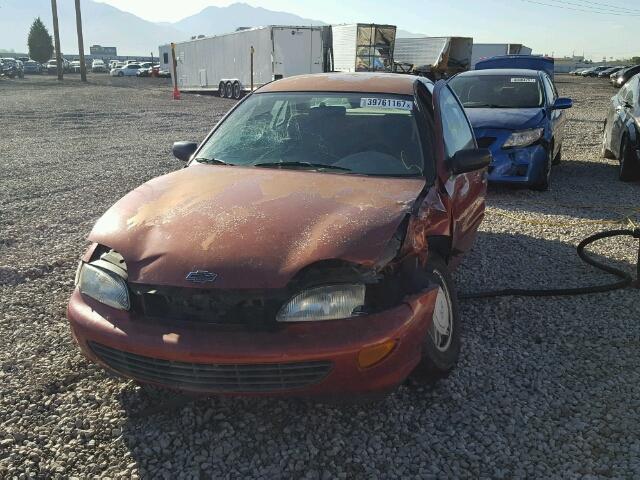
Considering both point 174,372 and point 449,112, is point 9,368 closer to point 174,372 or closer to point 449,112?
point 174,372

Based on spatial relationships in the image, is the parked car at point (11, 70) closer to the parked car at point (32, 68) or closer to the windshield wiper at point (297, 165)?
the parked car at point (32, 68)

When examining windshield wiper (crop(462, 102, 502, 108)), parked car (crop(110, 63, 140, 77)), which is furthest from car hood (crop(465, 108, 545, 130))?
parked car (crop(110, 63, 140, 77))

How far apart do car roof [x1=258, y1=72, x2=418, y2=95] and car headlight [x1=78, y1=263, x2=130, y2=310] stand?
2107 millimetres

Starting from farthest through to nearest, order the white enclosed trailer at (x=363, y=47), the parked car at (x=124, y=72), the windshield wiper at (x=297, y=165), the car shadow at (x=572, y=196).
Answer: the parked car at (x=124, y=72), the white enclosed trailer at (x=363, y=47), the car shadow at (x=572, y=196), the windshield wiper at (x=297, y=165)

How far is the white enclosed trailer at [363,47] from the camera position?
2656 centimetres

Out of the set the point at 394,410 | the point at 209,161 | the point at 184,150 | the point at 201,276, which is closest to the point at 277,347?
the point at 201,276

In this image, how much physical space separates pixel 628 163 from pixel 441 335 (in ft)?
23.4

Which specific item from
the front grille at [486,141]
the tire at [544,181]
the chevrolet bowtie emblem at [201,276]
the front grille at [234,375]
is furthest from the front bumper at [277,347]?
the tire at [544,181]

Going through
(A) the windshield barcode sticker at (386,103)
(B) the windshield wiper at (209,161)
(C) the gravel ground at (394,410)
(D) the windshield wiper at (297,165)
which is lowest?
(C) the gravel ground at (394,410)

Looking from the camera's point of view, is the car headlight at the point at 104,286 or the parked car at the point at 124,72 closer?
the car headlight at the point at 104,286

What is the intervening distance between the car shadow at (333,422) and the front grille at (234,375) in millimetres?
242

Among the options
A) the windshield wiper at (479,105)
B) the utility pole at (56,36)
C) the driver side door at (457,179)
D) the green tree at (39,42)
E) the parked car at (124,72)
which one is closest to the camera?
the driver side door at (457,179)

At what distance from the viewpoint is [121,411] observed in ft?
9.17

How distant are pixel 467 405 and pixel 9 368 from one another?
8.45 ft
